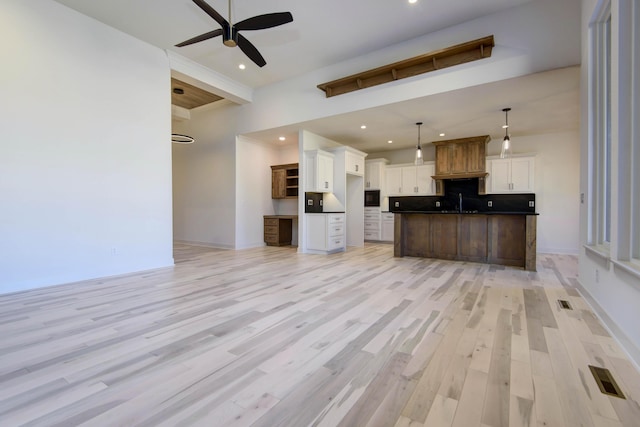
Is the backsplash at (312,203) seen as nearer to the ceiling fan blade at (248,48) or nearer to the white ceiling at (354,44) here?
the white ceiling at (354,44)

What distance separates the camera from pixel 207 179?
727cm

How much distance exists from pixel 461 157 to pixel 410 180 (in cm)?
142

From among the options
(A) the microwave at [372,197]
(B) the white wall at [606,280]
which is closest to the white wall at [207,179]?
(A) the microwave at [372,197]

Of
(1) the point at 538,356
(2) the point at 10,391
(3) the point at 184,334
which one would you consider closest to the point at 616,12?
(1) the point at 538,356

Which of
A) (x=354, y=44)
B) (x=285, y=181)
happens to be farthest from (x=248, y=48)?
(x=285, y=181)

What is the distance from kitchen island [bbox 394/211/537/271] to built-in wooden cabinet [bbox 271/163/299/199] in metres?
2.99

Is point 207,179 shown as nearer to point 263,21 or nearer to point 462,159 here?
point 263,21

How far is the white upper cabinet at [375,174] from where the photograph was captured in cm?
817

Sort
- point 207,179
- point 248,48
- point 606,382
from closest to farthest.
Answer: point 606,382 < point 248,48 < point 207,179

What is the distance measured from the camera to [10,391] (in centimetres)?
148

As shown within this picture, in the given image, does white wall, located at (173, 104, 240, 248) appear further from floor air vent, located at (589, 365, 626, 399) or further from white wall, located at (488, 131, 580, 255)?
white wall, located at (488, 131, 580, 255)

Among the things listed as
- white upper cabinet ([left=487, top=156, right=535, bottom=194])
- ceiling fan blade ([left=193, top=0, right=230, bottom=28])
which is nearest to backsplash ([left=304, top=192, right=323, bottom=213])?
ceiling fan blade ([left=193, top=0, right=230, bottom=28])

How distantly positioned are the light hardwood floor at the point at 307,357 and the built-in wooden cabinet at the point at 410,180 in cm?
442

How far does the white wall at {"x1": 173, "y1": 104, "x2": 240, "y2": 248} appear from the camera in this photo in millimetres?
6844
